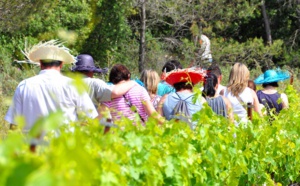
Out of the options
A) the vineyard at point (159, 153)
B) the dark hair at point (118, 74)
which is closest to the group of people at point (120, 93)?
the dark hair at point (118, 74)

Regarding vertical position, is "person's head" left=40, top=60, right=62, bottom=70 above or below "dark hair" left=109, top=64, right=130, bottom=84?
above

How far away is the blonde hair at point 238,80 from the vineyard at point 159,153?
0.56 meters

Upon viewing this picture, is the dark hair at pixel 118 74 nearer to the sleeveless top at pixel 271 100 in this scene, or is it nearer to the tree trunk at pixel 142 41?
the sleeveless top at pixel 271 100

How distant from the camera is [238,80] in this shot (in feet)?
27.1

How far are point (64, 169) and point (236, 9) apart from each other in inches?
1017

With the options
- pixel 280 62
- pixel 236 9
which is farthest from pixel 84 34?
pixel 280 62

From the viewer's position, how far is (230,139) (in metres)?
6.02

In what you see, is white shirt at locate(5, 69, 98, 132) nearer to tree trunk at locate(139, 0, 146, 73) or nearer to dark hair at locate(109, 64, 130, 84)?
dark hair at locate(109, 64, 130, 84)

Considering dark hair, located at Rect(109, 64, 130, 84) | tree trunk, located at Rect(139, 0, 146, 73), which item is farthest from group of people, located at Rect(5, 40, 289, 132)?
tree trunk, located at Rect(139, 0, 146, 73)

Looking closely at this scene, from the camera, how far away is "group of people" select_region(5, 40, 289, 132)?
5.55 metres

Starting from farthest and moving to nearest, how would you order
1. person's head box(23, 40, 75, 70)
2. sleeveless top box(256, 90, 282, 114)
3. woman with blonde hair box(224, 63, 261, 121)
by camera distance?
sleeveless top box(256, 90, 282, 114), woman with blonde hair box(224, 63, 261, 121), person's head box(23, 40, 75, 70)

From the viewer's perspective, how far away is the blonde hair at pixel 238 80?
820cm

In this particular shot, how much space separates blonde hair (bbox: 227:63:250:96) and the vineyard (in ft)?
1.85

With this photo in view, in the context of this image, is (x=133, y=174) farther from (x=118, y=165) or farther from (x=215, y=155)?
(x=215, y=155)
